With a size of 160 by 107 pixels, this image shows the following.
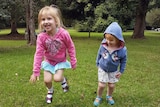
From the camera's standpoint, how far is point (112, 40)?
5195 mm

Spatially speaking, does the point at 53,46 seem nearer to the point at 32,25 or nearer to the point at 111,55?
the point at 111,55

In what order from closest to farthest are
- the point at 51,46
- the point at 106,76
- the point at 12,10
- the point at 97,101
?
the point at 51,46 → the point at 106,76 → the point at 97,101 → the point at 12,10

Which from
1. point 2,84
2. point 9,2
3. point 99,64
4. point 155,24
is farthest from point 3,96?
point 155,24

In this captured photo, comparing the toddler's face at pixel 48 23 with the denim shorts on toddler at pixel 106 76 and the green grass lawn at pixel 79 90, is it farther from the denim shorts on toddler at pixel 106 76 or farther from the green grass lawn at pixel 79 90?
the green grass lawn at pixel 79 90

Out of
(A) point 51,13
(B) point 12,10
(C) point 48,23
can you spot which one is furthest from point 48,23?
(B) point 12,10

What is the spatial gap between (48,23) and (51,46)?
40 centimetres

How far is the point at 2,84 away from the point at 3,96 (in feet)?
3.80

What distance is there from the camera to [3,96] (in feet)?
19.7

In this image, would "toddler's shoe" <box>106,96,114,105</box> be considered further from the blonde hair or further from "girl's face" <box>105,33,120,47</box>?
the blonde hair

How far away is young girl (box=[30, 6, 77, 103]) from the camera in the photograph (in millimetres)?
5051

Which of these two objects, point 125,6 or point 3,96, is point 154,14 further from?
point 3,96

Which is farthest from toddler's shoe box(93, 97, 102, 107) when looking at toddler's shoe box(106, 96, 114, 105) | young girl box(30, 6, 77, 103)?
young girl box(30, 6, 77, 103)

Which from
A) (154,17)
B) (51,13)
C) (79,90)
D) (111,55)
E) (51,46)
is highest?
(51,13)

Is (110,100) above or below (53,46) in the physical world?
below
